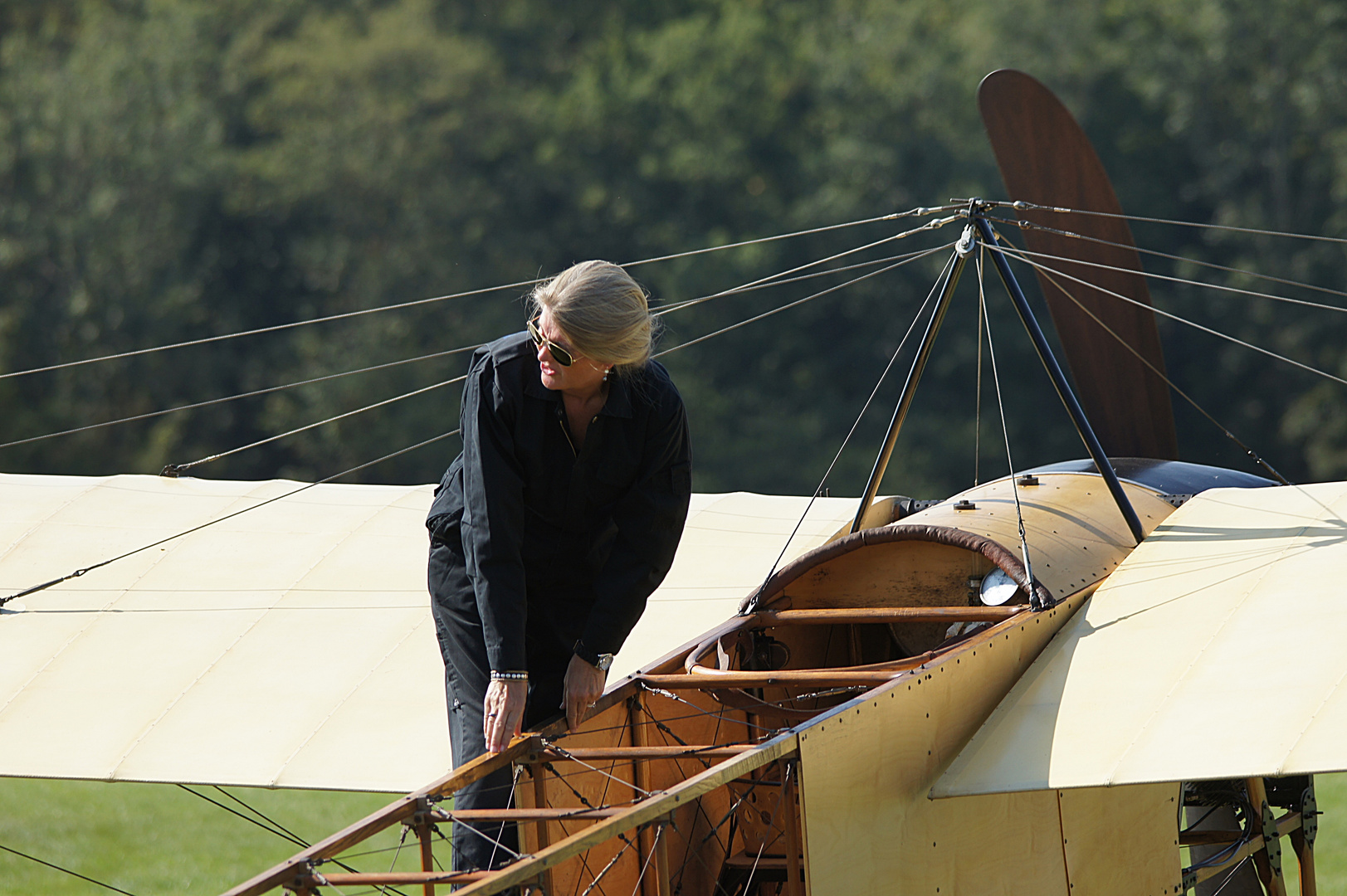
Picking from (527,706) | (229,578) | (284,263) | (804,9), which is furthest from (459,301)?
(527,706)

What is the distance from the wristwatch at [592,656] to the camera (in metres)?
3.84

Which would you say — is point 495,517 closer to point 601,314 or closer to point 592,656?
point 592,656

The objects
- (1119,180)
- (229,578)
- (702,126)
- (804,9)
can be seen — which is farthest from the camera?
(804,9)

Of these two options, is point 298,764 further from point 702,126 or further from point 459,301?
point 702,126

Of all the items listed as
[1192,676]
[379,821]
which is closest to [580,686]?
[379,821]

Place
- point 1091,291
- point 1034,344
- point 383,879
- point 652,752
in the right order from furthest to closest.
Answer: point 1091,291 → point 1034,344 → point 652,752 → point 383,879

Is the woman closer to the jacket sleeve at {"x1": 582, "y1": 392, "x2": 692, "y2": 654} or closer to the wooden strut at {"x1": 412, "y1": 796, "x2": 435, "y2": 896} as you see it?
the jacket sleeve at {"x1": 582, "y1": 392, "x2": 692, "y2": 654}

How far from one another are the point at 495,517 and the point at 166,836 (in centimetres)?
937

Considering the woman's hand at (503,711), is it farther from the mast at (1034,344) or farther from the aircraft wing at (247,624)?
the mast at (1034,344)

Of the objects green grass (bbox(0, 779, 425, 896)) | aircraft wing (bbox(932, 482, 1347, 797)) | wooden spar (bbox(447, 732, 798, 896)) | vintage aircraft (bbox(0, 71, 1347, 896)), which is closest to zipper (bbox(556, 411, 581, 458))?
vintage aircraft (bbox(0, 71, 1347, 896))

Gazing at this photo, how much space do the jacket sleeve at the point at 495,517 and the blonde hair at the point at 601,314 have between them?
0.32 meters

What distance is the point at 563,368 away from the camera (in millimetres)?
3672

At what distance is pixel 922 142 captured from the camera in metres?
34.5

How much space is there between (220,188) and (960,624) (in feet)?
113
